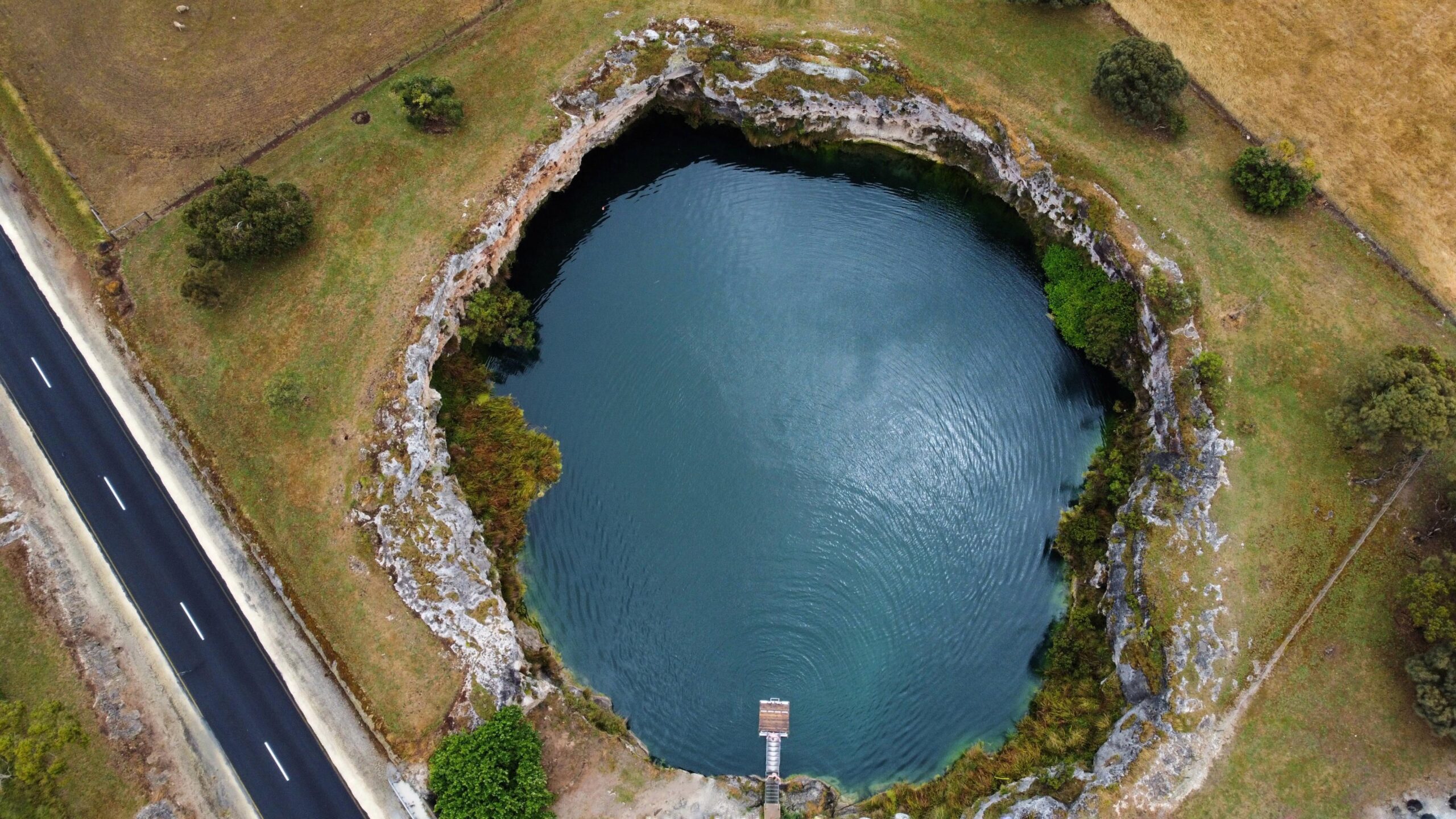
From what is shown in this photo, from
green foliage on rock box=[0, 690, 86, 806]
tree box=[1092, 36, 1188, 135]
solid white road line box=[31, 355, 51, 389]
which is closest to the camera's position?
green foliage on rock box=[0, 690, 86, 806]

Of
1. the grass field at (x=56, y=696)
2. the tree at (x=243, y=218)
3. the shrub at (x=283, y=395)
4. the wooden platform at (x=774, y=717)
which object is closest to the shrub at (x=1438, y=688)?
the wooden platform at (x=774, y=717)

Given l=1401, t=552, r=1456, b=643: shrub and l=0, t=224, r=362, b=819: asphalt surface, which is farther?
l=0, t=224, r=362, b=819: asphalt surface

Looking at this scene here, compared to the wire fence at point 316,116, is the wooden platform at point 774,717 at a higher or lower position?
lower

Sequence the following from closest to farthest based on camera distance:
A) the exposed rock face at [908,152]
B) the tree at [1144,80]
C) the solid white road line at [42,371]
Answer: the exposed rock face at [908,152] < the solid white road line at [42,371] < the tree at [1144,80]

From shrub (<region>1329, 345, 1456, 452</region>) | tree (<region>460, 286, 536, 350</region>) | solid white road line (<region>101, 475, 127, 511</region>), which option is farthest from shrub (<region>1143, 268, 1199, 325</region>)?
solid white road line (<region>101, 475, 127, 511</region>)

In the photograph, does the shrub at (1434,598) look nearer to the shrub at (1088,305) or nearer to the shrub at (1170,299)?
the shrub at (1170,299)

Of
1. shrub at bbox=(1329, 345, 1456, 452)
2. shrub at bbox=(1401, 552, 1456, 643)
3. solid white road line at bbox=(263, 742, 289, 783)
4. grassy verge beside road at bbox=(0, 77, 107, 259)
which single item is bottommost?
shrub at bbox=(1401, 552, 1456, 643)

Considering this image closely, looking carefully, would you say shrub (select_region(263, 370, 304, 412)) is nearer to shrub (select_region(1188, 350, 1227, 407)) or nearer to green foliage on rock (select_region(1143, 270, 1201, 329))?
green foliage on rock (select_region(1143, 270, 1201, 329))
